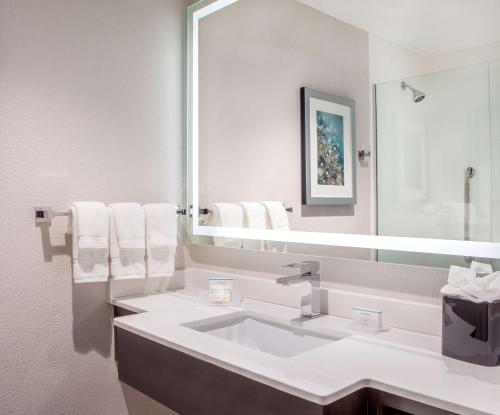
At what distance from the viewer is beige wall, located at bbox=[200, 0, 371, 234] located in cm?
144

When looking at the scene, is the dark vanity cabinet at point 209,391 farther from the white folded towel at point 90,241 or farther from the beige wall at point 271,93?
the beige wall at point 271,93

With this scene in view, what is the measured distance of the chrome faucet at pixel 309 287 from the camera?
146 cm

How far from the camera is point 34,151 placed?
62.6 inches

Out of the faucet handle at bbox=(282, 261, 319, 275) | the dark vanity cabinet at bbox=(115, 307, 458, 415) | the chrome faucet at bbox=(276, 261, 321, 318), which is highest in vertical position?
the faucet handle at bbox=(282, 261, 319, 275)

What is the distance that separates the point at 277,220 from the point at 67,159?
796 millimetres

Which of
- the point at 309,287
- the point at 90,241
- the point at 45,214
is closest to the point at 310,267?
the point at 309,287

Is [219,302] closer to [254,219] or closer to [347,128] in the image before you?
[254,219]

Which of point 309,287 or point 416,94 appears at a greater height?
point 416,94

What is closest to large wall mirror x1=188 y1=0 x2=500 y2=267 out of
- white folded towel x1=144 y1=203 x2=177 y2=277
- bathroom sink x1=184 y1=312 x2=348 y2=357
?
white folded towel x1=144 y1=203 x2=177 y2=277

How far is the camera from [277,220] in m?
1.67

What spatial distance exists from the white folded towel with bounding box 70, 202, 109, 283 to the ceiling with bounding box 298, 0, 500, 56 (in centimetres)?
108

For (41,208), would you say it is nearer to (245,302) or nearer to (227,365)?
(245,302)

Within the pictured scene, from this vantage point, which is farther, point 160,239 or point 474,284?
point 160,239

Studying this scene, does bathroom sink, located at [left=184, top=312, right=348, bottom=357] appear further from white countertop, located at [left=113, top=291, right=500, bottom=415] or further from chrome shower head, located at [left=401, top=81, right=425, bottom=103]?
chrome shower head, located at [left=401, top=81, right=425, bottom=103]
